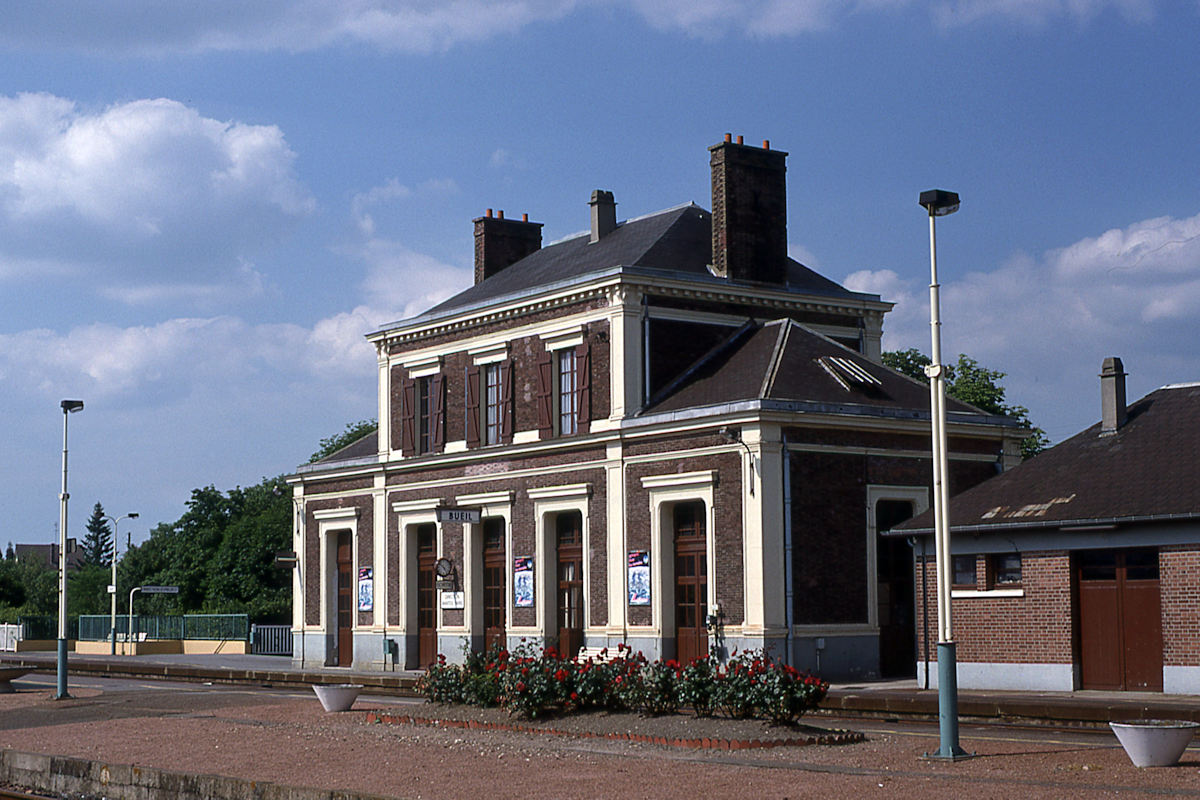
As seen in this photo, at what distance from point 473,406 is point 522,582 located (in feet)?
16.5

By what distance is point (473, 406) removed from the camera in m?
40.0

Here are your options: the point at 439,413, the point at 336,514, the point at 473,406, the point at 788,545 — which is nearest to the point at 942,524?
the point at 788,545

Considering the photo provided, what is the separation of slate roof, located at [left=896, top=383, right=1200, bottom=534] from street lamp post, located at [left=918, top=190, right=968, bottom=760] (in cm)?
894

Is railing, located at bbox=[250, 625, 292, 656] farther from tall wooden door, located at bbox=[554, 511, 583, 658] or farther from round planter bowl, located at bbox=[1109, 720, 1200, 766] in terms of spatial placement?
round planter bowl, located at bbox=[1109, 720, 1200, 766]

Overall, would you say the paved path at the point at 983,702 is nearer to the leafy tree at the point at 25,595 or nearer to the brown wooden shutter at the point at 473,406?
the brown wooden shutter at the point at 473,406

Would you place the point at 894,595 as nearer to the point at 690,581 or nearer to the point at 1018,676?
the point at 690,581

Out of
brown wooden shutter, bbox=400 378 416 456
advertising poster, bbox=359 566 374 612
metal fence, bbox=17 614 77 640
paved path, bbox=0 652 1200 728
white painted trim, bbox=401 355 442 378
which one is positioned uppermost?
white painted trim, bbox=401 355 442 378

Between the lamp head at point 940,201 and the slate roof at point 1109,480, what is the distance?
9401 mm

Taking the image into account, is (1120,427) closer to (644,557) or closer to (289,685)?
(644,557)

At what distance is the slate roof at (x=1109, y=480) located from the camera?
1010 inches

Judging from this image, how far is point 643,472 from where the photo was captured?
34375 mm

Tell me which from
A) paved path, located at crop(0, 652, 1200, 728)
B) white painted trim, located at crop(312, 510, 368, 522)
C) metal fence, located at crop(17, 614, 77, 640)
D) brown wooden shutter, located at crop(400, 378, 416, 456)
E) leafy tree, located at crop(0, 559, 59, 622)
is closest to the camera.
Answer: paved path, located at crop(0, 652, 1200, 728)

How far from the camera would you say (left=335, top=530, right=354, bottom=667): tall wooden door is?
43781 mm

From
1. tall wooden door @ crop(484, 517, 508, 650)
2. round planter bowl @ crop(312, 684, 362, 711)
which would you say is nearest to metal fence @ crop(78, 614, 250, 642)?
tall wooden door @ crop(484, 517, 508, 650)
